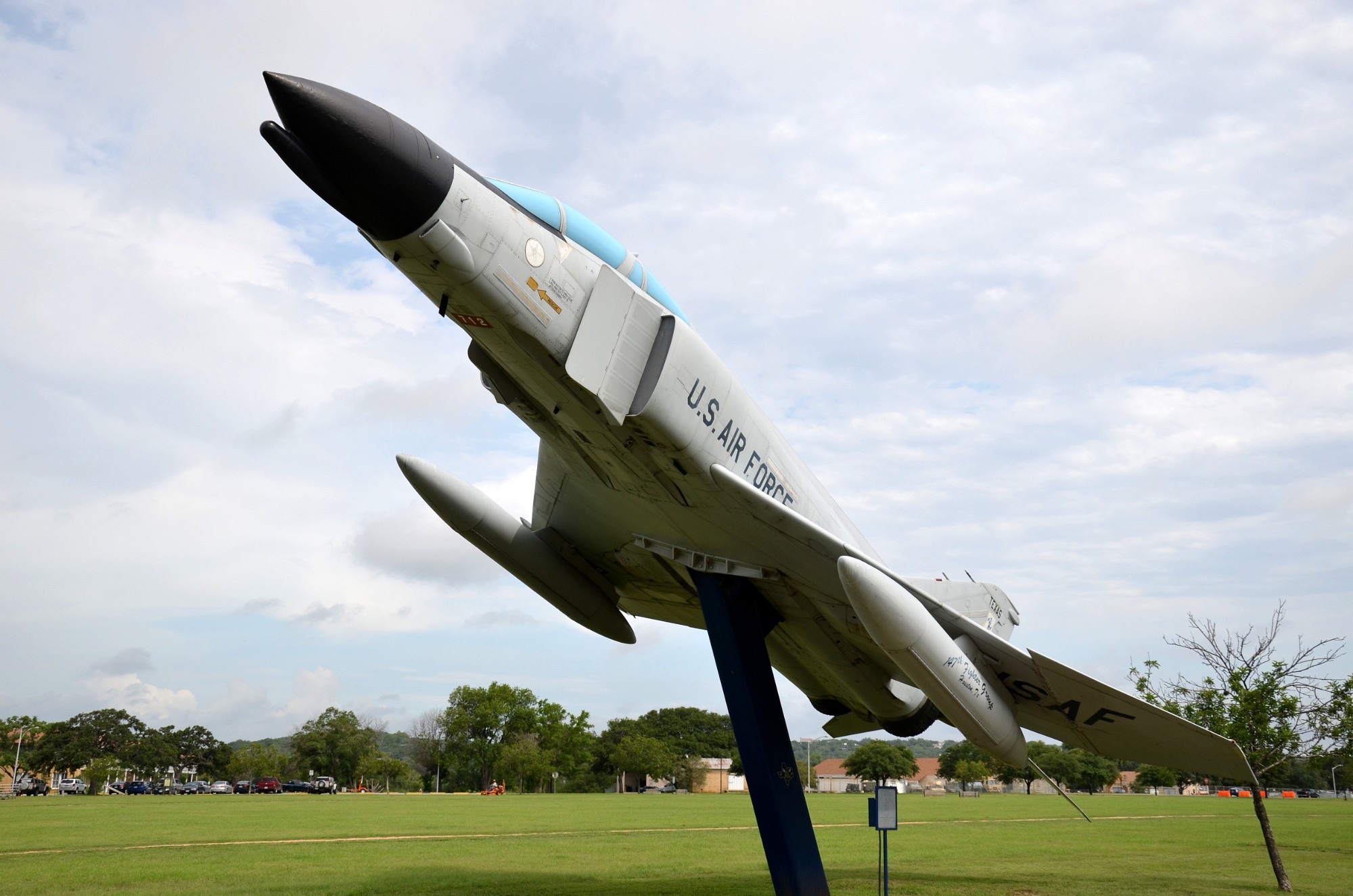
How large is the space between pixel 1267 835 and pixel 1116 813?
34.1 metres

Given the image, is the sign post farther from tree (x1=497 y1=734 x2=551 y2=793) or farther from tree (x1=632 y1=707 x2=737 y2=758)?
tree (x1=632 y1=707 x2=737 y2=758)

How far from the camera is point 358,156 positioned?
769cm

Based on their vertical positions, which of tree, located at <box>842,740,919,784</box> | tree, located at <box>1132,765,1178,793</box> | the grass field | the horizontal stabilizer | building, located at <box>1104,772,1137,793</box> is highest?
the horizontal stabilizer

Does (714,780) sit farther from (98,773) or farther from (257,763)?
(98,773)

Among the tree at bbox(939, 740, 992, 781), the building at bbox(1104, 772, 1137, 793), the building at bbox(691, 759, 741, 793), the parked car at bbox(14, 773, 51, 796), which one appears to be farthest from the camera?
the building at bbox(1104, 772, 1137, 793)

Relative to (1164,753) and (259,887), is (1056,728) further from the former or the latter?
(259,887)

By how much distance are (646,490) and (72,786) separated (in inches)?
3300

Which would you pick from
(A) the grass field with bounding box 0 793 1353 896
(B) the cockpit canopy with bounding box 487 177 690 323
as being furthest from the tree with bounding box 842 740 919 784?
(B) the cockpit canopy with bounding box 487 177 690 323

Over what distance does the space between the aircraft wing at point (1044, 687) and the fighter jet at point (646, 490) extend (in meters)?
0.03

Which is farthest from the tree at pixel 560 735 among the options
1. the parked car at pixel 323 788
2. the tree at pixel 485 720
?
the parked car at pixel 323 788

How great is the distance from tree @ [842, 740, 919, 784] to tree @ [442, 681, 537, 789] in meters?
35.4

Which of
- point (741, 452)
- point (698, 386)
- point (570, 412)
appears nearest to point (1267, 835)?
point (741, 452)

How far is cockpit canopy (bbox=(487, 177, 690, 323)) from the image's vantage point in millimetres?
9391

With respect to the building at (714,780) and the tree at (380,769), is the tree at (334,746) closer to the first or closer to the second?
the tree at (380,769)
